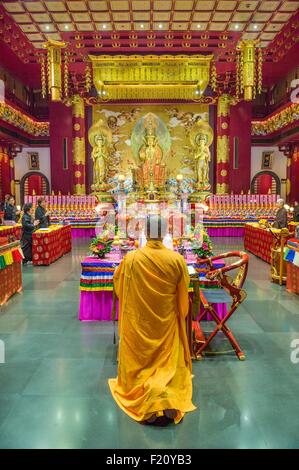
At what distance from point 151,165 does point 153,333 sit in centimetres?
1210

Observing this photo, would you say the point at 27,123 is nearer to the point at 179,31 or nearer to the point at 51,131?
the point at 51,131

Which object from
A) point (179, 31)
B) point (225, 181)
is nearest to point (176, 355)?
point (179, 31)

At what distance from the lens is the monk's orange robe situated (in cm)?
257

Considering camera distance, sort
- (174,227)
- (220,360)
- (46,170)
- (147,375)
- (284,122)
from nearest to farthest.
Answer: (147,375) → (220,360) → (174,227) → (284,122) → (46,170)

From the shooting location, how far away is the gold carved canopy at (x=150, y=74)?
42.5 feet

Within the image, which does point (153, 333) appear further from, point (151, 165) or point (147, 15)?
point (151, 165)

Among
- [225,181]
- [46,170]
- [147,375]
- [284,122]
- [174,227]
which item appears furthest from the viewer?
[46,170]

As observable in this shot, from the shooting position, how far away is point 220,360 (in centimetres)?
352

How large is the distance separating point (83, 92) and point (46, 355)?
12.9m

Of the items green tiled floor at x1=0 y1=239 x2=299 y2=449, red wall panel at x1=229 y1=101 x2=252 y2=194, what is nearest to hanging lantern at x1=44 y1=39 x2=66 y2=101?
green tiled floor at x1=0 y1=239 x2=299 y2=449

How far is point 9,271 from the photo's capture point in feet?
18.0

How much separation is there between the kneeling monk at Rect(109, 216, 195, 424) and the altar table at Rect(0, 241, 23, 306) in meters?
2.91

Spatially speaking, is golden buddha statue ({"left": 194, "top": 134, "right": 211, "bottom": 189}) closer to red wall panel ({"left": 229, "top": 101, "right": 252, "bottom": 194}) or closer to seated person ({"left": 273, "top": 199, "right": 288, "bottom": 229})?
red wall panel ({"left": 229, "top": 101, "right": 252, "bottom": 194})

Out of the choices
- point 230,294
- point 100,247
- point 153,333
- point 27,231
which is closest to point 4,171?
point 27,231
